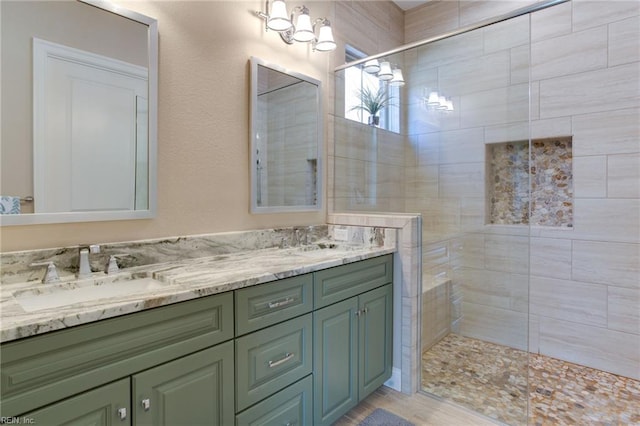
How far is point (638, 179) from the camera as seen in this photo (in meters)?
2.34

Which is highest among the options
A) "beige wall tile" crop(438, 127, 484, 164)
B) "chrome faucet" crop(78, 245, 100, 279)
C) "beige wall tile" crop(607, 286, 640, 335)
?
"beige wall tile" crop(438, 127, 484, 164)

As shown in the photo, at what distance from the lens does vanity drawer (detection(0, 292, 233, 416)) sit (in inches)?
34.0

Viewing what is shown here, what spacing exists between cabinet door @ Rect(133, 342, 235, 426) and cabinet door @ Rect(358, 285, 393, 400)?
2.83ft

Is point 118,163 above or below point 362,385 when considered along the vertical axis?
above

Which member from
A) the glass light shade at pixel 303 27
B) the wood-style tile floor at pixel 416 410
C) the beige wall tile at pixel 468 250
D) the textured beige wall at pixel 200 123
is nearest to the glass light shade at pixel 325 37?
the glass light shade at pixel 303 27

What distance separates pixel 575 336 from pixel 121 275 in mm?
3011

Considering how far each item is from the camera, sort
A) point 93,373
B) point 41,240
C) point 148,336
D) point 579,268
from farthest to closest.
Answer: point 579,268
point 41,240
point 148,336
point 93,373

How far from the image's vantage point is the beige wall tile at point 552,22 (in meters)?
2.59

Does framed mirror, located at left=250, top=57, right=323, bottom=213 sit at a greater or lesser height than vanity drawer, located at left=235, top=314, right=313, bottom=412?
greater

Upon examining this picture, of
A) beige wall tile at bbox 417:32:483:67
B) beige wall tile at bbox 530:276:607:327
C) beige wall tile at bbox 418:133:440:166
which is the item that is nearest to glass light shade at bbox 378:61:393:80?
beige wall tile at bbox 417:32:483:67

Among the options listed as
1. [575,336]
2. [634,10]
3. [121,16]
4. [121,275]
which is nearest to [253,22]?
[121,16]

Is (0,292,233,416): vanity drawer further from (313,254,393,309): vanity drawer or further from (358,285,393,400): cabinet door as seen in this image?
(358,285,393,400): cabinet door

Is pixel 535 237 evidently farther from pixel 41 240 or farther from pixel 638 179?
pixel 41 240

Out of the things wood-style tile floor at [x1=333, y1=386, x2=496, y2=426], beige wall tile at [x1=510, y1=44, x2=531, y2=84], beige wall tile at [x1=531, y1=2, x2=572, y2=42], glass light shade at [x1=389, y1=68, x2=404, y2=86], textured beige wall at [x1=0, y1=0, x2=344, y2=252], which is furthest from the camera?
glass light shade at [x1=389, y1=68, x2=404, y2=86]
